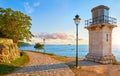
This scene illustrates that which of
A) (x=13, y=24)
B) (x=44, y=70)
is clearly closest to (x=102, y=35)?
(x=44, y=70)

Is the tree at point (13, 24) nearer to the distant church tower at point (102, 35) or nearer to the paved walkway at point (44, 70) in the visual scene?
the paved walkway at point (44, 70)

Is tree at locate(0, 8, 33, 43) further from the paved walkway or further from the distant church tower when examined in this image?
the distant church tower

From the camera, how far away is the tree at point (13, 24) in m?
28.5

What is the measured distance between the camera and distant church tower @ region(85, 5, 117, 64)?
21109 millimetres

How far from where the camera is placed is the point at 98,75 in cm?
1379

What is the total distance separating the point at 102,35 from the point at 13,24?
1822 cm

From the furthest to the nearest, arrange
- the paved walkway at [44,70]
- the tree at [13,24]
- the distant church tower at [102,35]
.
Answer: the tree at [13,24] → the distant church tower at [102,35] → the paved walkway at [44,70]

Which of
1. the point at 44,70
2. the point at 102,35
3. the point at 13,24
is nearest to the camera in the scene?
the point at 44,70

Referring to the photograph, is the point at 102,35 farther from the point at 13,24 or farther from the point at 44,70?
the point at 13,24

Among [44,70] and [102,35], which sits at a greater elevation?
[102,35]

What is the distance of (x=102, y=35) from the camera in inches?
837

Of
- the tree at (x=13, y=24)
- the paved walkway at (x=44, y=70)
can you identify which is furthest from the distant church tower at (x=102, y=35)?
the tree at (x=13, y=24)

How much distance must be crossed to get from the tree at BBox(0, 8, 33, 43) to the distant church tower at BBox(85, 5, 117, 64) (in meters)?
15.6

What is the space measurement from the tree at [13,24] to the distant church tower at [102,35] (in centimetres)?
1559
